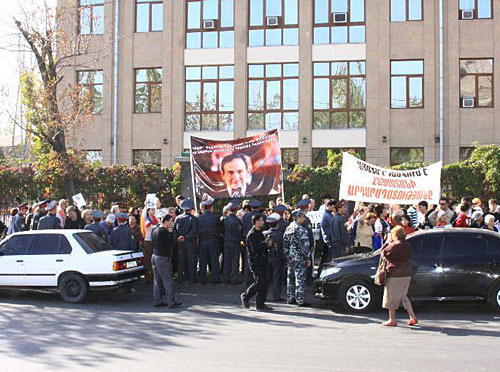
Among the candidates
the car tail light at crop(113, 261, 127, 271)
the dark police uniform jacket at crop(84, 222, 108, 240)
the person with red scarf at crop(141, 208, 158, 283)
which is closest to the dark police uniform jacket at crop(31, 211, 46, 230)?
the dark police uniform jacket at crop(84, 222, 108, 240)

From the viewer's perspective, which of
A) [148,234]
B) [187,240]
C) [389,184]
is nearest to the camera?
[187,240]

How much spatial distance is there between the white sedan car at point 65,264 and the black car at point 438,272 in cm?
401

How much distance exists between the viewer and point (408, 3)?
26.5 metres

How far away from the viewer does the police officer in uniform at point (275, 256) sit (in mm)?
11523

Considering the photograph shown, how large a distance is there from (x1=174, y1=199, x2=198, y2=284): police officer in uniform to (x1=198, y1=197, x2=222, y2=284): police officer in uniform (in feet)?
0.53

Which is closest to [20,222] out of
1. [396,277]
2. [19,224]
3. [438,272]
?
[19,224]

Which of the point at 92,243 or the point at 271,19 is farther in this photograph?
the point at 271,19

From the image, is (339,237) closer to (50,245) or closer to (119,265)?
(119,265)

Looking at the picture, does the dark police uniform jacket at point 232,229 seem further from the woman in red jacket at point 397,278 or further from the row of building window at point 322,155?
the row of building window at point 322,155

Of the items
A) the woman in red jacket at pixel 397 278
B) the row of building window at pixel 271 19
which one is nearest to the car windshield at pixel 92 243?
the woman in red jacket at pixel 397 278

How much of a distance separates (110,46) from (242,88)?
6.73 meters

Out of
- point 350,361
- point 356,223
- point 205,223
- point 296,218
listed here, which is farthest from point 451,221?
point 350,361

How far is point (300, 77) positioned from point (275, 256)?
16.5 meters

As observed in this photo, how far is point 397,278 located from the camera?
955 cm
